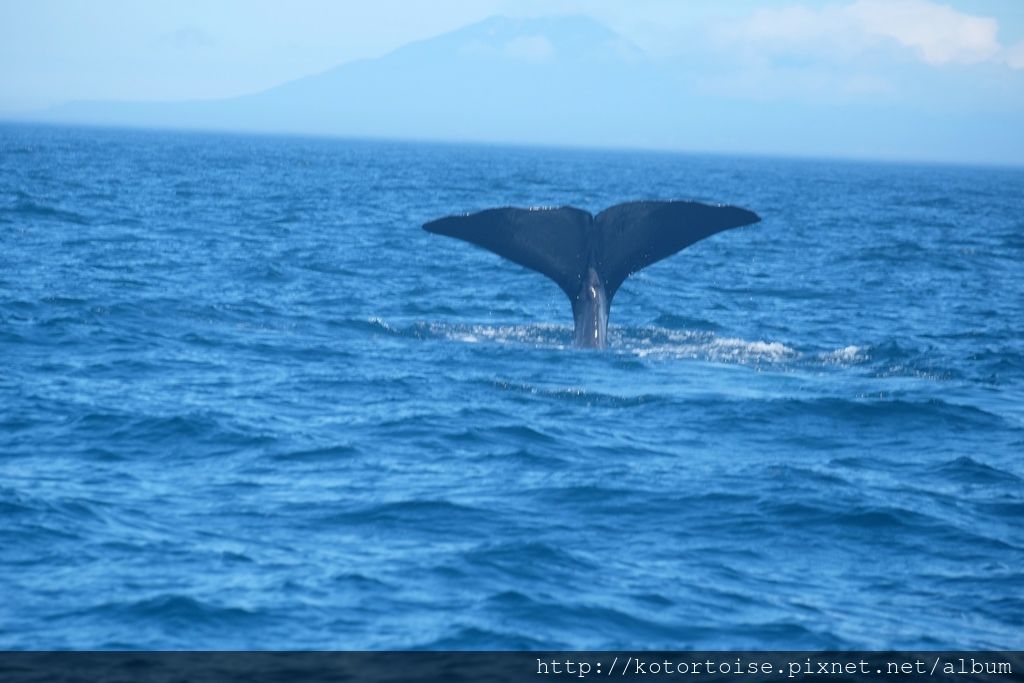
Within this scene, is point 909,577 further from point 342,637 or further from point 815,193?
point 815,193

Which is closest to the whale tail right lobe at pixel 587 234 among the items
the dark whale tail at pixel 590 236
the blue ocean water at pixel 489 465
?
the dark whale tail at pixel 590 236

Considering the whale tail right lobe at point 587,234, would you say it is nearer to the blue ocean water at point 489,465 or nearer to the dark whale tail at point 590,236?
the dark whale tail at point 590,236

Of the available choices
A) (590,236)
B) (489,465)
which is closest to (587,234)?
(590,236)

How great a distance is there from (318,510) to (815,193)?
74327 mm

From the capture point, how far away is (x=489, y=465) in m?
11.0

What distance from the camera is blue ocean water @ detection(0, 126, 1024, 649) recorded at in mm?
7688

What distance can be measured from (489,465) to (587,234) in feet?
14.2

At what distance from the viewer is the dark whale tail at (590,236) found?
44.8ft

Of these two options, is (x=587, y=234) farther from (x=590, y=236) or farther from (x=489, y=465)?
(x=489, y=465)

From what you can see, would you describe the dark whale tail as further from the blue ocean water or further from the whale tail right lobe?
the blue ocean water

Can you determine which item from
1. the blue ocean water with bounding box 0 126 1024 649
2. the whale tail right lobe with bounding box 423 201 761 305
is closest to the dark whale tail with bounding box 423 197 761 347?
the whale tail right lobe with bounding box 423 201 761 305

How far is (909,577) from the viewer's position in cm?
854

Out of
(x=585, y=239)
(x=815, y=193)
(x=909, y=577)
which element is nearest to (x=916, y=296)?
(x=585, y=239)

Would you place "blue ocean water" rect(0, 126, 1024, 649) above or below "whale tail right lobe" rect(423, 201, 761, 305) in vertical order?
below
